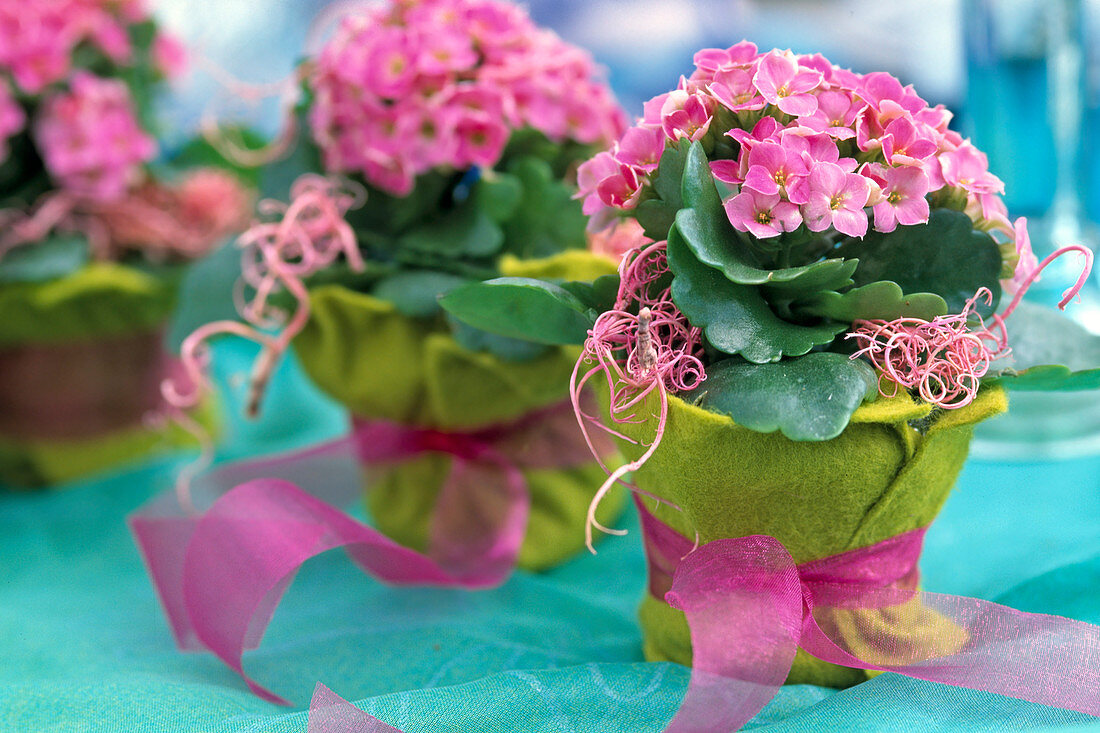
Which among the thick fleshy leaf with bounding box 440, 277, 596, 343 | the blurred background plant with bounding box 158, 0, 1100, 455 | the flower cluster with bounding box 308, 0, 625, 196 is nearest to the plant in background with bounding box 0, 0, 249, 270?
the blurred background plant with bounding box 158, 0, 1100, 455

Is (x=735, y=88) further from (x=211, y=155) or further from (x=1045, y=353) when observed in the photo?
(x=211, y=155)

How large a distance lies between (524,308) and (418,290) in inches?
7.8

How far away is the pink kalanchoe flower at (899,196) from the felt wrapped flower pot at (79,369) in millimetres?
763

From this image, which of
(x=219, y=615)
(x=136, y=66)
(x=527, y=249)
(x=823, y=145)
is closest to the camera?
(x=823, y=145)

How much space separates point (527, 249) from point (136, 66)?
22.9 inches

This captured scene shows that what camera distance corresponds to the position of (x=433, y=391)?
73 cm

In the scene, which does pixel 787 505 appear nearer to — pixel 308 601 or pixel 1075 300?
pixel 1075 300

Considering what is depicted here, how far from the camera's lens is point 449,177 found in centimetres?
75

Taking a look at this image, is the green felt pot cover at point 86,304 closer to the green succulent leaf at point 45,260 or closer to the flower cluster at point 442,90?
the green succulent leaf at point 45,260

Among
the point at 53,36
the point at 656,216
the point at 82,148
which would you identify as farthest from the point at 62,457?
the point at 656,216

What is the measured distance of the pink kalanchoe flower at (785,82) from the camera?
476 millimetres

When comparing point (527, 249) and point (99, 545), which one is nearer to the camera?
point (527, 249)

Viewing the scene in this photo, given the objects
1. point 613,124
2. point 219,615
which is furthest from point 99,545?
point 613,124

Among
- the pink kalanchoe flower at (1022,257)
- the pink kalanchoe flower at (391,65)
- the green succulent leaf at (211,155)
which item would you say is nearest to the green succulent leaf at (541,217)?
the pink kalanchoe flower at (391,65)
